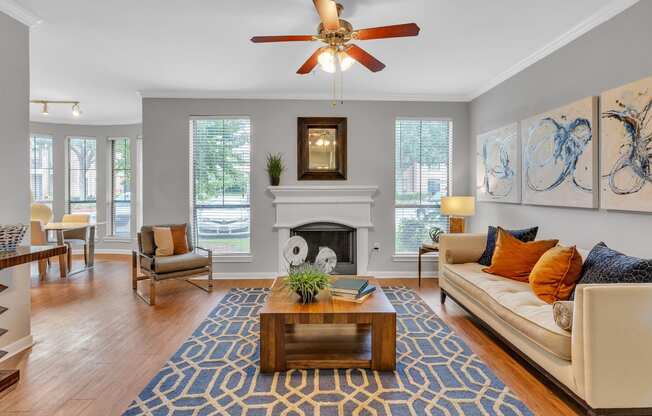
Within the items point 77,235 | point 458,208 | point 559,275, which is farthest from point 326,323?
point 77,235

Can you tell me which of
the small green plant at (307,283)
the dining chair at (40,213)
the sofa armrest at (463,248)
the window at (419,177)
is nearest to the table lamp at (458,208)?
the window at (419,177)

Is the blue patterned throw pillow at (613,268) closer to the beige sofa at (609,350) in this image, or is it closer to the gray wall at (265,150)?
the beige sofa at (609,350)

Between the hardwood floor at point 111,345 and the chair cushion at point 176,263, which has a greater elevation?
the chair cushion at point 176,263

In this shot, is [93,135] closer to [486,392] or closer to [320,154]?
[320,154]

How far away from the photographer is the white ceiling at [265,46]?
2703 millimetres

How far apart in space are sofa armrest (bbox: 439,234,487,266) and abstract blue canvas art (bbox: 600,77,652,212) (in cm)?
128

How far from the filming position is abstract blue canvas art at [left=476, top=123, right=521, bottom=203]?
13.0 feet

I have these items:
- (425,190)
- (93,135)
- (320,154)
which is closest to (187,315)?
(320,154)

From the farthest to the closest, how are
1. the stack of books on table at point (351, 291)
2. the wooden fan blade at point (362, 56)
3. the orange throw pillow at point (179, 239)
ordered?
the orange throw pillow at point (179, 239) < the stack of books on table at point (351, 291) < the wooden fan blade at point (362, 56)

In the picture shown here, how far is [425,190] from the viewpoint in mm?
5246

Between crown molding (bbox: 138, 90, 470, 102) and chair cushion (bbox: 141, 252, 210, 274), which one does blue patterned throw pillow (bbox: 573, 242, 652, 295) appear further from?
chair cushion (bbox: 141, 252, 210, 274)

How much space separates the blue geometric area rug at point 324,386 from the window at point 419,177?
2360 mm

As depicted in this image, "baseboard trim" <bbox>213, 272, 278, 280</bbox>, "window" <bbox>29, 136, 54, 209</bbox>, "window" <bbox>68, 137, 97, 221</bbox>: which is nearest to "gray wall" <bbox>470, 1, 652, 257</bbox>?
"baseboard trim" <bbox>213, 272, 278, 280</bbox>

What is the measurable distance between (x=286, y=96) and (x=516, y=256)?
11.7ft
